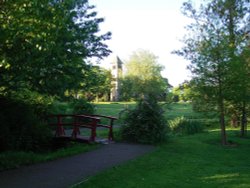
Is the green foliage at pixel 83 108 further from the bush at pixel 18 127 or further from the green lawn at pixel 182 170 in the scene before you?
the green lawn at pixel 182 170

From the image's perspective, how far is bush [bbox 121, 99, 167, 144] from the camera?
14273 mm

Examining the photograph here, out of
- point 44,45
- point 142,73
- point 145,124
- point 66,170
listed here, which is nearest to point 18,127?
point 66,170

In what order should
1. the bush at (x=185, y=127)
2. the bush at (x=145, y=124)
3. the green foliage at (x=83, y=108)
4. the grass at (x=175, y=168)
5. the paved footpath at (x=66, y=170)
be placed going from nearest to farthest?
the paved footpath at (x=66, y=170) < the grass at (x=175, y=168) < the bush at (x=145, y=124) < the bush at (x=185, y=127) < the green foliage at (x=83, y=108)

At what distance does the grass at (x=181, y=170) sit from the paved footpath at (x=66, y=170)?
1.43 ft

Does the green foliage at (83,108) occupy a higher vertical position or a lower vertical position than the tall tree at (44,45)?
lower

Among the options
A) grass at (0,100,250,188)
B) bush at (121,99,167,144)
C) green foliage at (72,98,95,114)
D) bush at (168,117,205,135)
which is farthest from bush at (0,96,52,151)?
green foliage at (72,98,95,114)

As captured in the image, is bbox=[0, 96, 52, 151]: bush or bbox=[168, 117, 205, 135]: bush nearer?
bbox=[0, 96, 52, 151]: bush

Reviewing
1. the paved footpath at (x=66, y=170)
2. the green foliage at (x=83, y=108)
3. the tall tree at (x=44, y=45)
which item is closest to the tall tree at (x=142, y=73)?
the green foliage at (x=83, y=108)

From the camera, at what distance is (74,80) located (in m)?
10.9

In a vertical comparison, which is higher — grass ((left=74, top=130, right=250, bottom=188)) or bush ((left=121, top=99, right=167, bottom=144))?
bush ((left=121, top=99, right=167, bottom=144))

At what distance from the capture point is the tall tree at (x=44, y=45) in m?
7.31

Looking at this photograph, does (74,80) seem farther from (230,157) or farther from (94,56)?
(230,157)

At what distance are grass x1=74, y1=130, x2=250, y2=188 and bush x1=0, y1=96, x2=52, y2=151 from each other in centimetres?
446

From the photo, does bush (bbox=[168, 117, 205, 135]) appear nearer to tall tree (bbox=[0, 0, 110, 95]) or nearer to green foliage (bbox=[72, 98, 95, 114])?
green foliage (bbox=[72, 98, 95, 114])
